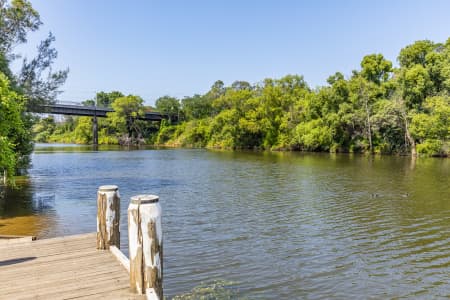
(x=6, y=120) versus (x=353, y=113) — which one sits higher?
(x=353, y=113)

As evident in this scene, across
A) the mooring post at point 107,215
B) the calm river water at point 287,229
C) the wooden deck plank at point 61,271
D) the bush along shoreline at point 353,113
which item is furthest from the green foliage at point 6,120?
the bush along shoreline at point 353,113

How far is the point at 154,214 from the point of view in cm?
509

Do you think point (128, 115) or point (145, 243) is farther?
point (128, 115)

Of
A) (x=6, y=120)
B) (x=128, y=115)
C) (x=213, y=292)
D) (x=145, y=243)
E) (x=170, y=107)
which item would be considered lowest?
(x=213, y=292)

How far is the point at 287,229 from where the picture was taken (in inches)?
503

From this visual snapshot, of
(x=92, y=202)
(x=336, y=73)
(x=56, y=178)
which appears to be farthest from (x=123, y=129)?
(x=92, y=202)

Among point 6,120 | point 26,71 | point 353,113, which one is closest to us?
point 6,120

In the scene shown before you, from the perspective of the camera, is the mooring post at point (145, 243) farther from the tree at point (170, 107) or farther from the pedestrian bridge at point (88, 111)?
the tree at point (170, 107)

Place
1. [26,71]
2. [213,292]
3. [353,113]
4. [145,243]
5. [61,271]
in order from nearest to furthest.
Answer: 1. [145,243]
2. [61,271]
3. [213,292]
4. [26,71]
5. [353,113]

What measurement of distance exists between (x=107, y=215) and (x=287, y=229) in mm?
7318

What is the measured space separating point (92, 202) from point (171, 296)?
11357 millimetres

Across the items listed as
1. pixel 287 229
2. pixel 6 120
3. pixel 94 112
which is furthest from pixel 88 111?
pixel 287 229

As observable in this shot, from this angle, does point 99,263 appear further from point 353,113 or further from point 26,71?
point 353,113

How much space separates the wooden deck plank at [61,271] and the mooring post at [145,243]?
217 mm
